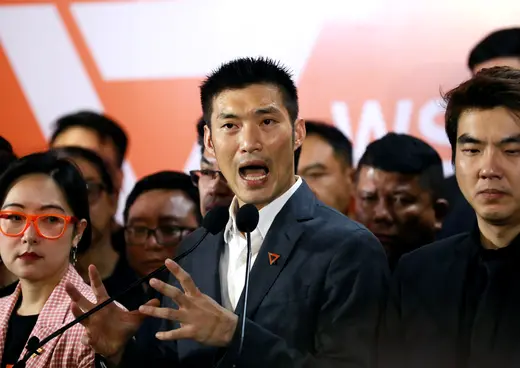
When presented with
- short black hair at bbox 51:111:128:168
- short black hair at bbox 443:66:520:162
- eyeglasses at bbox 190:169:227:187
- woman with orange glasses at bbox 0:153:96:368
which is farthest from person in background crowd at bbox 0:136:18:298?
short black hair at bbox 443:66:520:162

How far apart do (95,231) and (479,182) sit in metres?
1.64

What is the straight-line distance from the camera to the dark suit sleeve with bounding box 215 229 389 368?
2195 millimetres

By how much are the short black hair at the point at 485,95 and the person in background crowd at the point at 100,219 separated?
1.33 m

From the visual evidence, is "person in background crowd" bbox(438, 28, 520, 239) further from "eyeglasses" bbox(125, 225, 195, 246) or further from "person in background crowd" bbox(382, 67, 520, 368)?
"person in background crowd" bbox(382, 67, 520, 368)

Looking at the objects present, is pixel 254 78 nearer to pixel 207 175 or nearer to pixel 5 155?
pixel 207 175

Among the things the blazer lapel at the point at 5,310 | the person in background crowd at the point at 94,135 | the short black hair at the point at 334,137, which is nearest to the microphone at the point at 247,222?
the blazer lapel at the point at 5,310

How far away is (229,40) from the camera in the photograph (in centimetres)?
445

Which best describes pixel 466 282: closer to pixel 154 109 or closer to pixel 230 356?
pixel 230 356

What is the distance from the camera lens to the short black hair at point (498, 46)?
3.58 meters

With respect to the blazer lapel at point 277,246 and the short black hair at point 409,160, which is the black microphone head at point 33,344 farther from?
the short black hair at point 409,160

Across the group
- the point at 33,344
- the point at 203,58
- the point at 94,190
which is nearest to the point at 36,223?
the point at 33,344

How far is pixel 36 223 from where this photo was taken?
105 inches

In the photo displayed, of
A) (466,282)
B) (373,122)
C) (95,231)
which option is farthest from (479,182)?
(373,122)

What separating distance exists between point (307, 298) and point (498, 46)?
5.66ft
